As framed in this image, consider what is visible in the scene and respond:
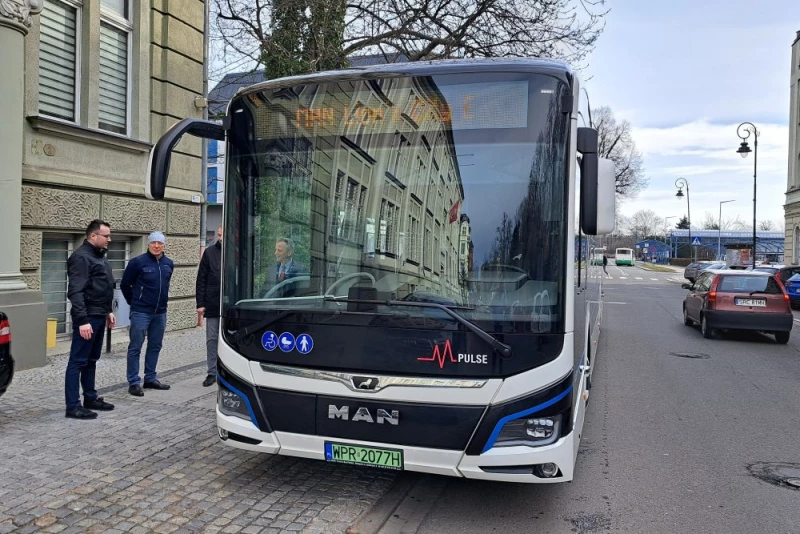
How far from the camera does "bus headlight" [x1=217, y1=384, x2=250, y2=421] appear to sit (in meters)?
4.39

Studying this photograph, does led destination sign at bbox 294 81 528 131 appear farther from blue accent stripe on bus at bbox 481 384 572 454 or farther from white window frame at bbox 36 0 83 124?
white window frame at bbox 36 0 83 124

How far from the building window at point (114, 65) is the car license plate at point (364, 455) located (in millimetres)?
8602

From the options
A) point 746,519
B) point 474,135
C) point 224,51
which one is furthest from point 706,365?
point 224,51

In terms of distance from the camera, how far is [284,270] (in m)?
4.36

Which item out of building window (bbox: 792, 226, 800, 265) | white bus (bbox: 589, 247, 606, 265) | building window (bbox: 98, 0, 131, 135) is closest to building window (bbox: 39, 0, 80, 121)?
building window (bbox: 98, 0, 131, 135)

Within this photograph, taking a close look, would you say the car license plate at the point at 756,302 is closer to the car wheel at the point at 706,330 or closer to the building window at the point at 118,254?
the car wheel at the point at 706,330

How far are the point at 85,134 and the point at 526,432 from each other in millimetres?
8655

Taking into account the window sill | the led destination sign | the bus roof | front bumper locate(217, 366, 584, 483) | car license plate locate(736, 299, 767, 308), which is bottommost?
front bumper locate(217, 366, 584, 483)

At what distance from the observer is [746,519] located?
441 centimetres

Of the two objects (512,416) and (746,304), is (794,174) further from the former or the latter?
(512,416)

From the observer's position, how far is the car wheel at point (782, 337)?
13.8 m

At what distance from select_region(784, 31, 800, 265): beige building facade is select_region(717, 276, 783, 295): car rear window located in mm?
30079

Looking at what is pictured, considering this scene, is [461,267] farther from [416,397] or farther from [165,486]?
[165,486]

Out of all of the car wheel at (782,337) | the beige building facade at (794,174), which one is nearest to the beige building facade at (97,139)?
the car wheel at (782,337)
